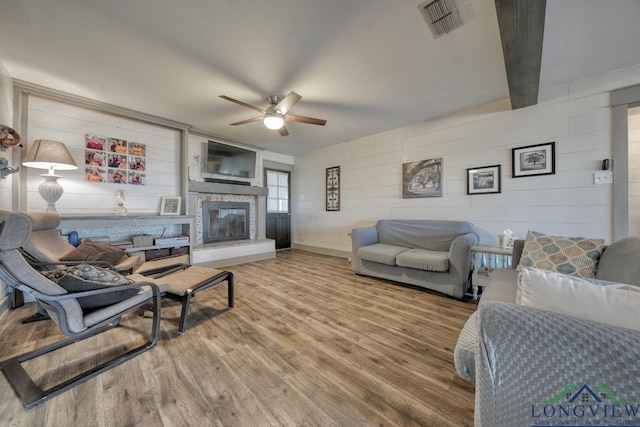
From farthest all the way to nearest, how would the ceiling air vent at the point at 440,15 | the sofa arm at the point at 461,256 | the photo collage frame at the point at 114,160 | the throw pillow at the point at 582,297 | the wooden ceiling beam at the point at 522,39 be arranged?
the photo collage frame at the point at 114,160 → the sofa arm at the point at 461,256 → the ceiling air vent at the point at 440,15 → the wooden ceiling beam at the point at 522,39 → the throw pillow at the point at 582,297

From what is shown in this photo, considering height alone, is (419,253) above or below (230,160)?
below

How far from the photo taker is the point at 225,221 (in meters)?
4.85

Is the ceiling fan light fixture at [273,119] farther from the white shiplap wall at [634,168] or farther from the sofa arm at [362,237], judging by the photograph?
the white shiplap wall at [634,168]

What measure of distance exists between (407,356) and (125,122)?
4.68 metres

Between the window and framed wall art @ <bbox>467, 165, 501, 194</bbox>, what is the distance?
163 inches

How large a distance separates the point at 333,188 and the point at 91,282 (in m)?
4.23

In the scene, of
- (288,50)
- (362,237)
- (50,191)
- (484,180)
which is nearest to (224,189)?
(50,191)

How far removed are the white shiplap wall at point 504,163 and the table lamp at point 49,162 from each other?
165 inches

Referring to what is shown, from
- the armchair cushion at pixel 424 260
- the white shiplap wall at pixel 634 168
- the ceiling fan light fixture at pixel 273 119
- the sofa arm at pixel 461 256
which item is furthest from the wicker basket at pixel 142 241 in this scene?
the white shiplap wall at pixel 634 168

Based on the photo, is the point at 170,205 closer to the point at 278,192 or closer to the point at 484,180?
the point at 278,192

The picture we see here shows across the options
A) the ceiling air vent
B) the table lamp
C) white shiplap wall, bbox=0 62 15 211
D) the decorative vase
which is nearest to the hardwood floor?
white shiplap wall, bbox=0 62 15 211

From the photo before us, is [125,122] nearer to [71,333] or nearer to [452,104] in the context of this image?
[71,333]

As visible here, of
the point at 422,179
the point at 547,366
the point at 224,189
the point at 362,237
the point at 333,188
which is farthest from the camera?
the point at 333,188

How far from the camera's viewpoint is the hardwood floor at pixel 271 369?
3.81ft
